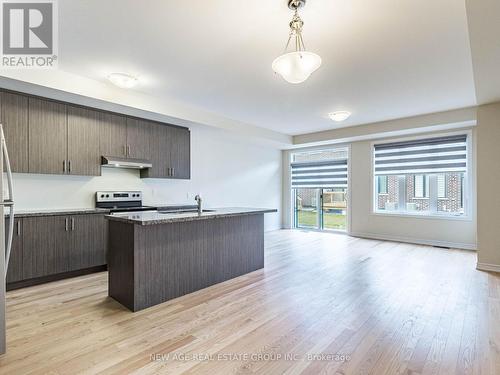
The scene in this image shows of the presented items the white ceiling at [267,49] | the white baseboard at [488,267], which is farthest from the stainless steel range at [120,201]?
the white baseboard at [488,267]

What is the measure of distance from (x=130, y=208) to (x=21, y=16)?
9.04 feet

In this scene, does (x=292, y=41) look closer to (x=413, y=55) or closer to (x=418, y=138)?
(x=413, y=55)

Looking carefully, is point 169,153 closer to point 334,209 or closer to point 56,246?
point 56,246

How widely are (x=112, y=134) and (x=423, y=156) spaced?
241 inches

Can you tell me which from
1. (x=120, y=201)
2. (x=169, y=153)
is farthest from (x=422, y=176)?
(x=120, y=201)

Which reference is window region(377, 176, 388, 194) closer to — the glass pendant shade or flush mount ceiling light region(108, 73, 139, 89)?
the glass pendant shade

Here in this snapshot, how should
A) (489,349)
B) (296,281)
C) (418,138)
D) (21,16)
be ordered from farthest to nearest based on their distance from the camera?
(418,138) < (296,281) < (21,16) < (489,349)

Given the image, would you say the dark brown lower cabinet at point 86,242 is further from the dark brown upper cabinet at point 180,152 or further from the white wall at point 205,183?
the dark brown upper cabinet at point 180,152

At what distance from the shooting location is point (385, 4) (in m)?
2.11

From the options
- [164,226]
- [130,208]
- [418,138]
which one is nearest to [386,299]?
[164,226]

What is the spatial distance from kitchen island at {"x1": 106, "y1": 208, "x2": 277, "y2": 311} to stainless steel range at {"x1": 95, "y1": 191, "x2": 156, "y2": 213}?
1.48 metres

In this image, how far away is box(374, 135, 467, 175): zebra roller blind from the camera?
537 cm

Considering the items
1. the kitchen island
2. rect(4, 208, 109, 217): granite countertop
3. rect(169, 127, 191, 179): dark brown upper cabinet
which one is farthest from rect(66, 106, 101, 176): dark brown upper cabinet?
the kitchen island

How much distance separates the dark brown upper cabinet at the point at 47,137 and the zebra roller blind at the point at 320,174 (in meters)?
5.85
